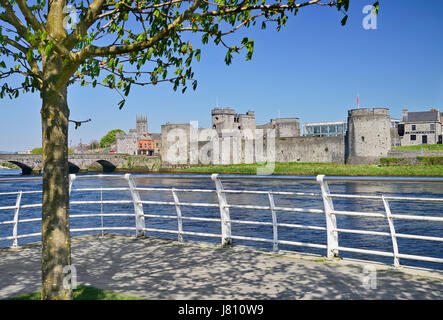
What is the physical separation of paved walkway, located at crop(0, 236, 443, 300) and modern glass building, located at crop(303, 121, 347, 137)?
372ft

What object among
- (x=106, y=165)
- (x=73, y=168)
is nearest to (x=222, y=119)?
(x=106, y=165)

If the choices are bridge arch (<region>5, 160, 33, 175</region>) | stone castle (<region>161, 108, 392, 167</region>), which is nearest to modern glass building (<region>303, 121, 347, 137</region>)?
stone castle (<region>161, 108, 392, 167</region>)

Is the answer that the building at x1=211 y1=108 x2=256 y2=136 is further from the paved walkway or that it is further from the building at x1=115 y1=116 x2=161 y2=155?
the paved walkway

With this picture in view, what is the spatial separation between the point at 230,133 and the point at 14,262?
7926 centimetres

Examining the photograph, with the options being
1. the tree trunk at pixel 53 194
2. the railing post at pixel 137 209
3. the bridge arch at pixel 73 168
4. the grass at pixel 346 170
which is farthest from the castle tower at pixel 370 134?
the tree trunk at pixel 53 194

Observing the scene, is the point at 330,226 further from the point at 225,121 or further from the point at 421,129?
the point at 225,121

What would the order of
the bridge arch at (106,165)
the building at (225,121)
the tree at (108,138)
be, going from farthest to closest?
the tree at (108,138) < the building at (225,121) < the bridge arch at (106,165)

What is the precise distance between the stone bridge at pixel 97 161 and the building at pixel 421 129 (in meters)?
47.8

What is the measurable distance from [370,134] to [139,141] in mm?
103858

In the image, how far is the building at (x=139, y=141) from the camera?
143250mm

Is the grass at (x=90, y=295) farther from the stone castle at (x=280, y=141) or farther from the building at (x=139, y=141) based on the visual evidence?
the building at (x=139, y=141)

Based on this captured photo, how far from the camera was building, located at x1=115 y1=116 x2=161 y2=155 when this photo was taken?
143 meters
